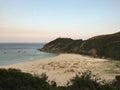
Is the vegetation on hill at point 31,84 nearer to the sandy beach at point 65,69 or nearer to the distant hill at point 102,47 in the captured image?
the sandy beach at point 65,69

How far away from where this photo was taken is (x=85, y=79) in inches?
643

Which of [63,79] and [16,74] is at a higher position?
[16,74]

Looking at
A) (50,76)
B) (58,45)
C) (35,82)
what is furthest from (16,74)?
(58,45)

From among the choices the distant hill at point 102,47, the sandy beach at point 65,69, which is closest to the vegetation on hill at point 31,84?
the sandy beach at point 65,69

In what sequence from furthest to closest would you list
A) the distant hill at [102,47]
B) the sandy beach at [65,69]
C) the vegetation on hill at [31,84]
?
1. the distant hill at [102,47]
2. the sandy beach at [65,69]
3. the vegetation on hill at [31,84]

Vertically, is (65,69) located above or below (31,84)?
below

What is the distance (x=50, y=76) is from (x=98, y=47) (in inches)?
2076

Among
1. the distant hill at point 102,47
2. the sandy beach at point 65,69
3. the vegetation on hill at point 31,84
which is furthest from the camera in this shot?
the distant hill at point 102,47

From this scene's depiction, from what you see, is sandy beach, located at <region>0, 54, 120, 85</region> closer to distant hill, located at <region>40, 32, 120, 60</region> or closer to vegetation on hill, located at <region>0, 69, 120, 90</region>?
vegetation on hill, located at <region>0, 69, 120, 90</region>

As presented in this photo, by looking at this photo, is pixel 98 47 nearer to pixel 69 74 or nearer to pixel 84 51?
pixel 84 51

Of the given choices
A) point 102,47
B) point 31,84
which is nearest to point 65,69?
point 31,84

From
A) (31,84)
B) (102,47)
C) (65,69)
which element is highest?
(102,47)

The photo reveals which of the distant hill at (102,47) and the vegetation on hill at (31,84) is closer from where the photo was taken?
the vegetation on hill at (31,84)

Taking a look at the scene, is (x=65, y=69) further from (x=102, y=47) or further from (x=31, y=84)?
(x=102, y=47)
